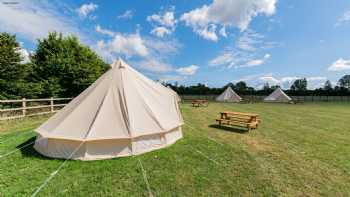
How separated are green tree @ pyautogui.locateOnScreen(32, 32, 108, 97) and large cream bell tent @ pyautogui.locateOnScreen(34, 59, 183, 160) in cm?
1006

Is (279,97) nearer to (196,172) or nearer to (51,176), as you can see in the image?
(196,172)

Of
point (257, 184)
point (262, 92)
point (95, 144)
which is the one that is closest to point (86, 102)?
point (95, 144)

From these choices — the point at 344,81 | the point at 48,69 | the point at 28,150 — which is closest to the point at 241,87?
the point at 344,81

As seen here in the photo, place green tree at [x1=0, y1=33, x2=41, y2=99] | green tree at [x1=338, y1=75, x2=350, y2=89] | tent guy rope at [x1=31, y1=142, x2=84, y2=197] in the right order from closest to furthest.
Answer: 1. tent guy rope at [x1=31, y1=142, x2=84, y2=197]
2. green tree at [x1=0, y1=33, x2=41, y2=99]
3. green tree at [x1=338, y1=75, x2=350, y2=89]

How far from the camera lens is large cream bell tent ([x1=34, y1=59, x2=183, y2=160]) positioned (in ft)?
15.3

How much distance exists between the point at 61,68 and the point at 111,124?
12.4 metres

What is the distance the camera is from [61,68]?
567 inches

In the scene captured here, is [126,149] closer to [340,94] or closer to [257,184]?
[257,184]

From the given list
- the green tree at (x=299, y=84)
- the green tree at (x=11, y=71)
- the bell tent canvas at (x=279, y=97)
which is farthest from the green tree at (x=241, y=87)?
the green tree at (x=11, y=71)

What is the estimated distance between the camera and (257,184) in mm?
3605

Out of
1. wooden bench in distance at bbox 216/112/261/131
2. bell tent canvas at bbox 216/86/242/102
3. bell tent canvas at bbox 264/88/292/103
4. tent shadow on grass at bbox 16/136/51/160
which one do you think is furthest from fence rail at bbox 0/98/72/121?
bell tent canvas at bbox 264/88/292/103

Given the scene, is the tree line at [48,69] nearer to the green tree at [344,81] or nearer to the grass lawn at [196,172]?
the grass lawn at [196,172]

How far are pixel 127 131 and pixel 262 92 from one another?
46053 mm

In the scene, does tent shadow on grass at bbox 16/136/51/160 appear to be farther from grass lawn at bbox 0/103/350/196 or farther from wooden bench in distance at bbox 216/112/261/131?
wooden bench in distance at bbox 216/112/261/131
